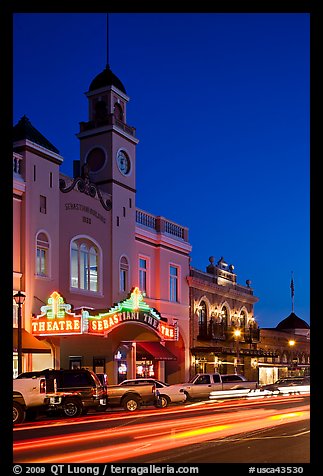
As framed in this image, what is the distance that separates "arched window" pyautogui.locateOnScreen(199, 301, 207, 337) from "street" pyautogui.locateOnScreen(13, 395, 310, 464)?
2154 cm

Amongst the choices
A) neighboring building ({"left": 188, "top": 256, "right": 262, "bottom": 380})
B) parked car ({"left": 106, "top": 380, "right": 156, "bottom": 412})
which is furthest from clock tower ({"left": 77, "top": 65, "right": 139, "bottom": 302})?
neighboring building ({"left": 188, "top": 256, "right": 262, "bottom": 380})

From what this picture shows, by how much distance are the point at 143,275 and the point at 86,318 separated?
1085 cm

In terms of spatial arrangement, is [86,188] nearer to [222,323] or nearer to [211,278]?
[211,278]

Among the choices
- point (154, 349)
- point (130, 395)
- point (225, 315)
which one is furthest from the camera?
point (225, 315)

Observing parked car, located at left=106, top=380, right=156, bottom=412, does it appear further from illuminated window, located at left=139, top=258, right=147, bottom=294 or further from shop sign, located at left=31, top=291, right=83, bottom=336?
illuminated window, located at left=139, top=258, right=147, bottom=294

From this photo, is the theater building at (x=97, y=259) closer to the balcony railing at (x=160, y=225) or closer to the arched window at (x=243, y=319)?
the balcony railing at (x=160, y=225)

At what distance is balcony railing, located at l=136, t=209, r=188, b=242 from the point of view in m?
37.8

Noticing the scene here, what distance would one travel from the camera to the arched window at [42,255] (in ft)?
92.1

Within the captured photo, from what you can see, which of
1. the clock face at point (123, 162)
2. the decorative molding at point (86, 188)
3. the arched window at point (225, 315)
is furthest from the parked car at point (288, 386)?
the clock face at point (123, 162)

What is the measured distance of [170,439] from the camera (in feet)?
46.4

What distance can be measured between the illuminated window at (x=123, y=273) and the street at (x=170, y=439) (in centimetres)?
1335

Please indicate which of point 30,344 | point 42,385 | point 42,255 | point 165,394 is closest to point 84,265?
point 42,255

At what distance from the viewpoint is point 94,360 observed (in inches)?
1280
